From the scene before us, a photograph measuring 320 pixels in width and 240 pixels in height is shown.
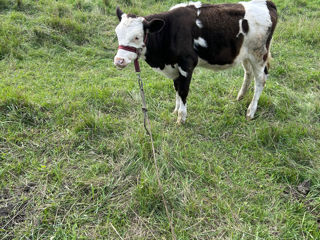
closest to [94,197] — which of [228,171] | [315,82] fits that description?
[228,171]

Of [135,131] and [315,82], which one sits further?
[315,82]

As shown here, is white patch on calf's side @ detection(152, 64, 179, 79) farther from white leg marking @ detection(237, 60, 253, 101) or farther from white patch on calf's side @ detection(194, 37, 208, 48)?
white leg marking @ detection(237, 60, 253, 101)

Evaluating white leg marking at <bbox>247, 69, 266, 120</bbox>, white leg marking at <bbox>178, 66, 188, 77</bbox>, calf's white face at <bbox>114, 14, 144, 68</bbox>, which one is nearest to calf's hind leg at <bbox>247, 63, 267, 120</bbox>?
white leg marking at <bbox>247, 69, 266, 120</bbox>

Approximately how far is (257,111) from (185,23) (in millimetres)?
1883

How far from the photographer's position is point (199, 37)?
3.76 metres

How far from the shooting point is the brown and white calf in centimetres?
364

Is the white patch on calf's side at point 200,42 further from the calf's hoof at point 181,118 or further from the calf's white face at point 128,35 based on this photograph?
the calf's hoof at point 181,118

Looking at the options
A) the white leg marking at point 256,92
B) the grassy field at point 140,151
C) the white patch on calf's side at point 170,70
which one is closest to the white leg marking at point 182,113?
the grassy field at point 140,151

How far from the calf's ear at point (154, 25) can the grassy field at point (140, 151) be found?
1299 mm

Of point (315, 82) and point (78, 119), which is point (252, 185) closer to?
point (78, 119)

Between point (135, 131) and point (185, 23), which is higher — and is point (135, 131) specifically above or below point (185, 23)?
below

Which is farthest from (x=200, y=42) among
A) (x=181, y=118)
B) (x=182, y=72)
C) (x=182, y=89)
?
(x=181, y=118)

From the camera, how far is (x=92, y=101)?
436 cm

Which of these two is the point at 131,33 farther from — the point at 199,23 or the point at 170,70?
the point at 199,23
